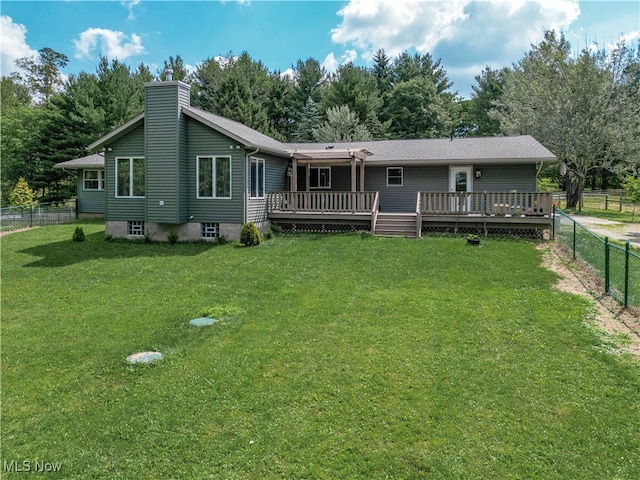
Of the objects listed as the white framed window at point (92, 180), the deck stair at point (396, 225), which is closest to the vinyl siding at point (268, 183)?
the deck stair at point (396, 225)

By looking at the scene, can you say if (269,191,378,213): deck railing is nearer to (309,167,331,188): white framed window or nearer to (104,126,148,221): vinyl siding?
(309,167,331,188): white framed window

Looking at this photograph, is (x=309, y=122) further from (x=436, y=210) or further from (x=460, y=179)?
(x=436, y=210)

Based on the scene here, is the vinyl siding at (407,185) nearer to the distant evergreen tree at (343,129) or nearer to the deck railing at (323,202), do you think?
the deck railing at (323,202)

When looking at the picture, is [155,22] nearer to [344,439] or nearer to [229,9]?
[229,9]

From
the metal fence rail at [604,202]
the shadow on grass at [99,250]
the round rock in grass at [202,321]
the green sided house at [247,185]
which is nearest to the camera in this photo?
the round rock in grass at [202,321]

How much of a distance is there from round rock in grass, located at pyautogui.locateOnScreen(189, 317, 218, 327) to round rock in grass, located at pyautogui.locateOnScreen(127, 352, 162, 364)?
3.46ft

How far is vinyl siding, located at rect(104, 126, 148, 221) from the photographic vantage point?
1421cm

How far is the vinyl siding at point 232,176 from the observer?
1346cm

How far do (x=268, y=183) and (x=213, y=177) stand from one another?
2377 mm

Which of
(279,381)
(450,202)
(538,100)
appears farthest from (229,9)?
(538,100)

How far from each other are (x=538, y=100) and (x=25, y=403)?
1119 inches

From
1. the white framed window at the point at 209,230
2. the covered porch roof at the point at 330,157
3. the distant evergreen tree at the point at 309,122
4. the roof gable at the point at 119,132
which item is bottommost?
the white framed window at the point at 209,230

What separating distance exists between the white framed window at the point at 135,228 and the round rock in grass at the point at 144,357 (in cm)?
996

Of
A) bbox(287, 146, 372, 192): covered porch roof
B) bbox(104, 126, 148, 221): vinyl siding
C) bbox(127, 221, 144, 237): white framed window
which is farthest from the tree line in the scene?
bbox(127, 221, 144, 237): white framed window
